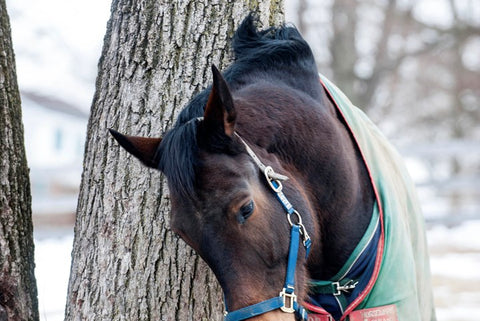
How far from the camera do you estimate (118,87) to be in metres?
2.76

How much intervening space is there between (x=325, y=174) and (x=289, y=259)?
51cm

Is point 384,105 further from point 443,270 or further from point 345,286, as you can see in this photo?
point 345,286

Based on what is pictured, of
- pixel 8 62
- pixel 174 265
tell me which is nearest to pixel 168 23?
pixel 8 62

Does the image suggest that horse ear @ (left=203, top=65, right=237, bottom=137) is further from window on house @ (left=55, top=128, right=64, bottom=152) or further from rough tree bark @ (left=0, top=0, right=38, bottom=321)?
window on house @ (left=55, top=128, right=64, bottom=152)

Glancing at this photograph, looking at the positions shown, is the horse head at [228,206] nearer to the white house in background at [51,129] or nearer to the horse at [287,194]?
the horse at [287,194]

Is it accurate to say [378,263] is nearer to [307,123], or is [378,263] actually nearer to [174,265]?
[307,123]

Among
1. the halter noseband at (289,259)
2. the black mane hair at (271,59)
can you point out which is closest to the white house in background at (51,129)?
the black mane hair at (271,59)

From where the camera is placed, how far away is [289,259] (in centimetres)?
213

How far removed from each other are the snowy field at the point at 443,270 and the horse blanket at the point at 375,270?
7.89ft

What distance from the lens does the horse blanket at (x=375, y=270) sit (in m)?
2.54

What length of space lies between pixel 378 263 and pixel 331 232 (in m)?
0.23

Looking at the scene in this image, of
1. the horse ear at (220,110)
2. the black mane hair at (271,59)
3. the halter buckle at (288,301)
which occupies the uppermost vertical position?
the black mane hair at (271,59)

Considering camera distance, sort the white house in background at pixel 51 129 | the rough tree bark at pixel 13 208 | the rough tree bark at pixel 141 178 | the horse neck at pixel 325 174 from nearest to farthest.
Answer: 1. the horse neck at pixel 325 174
2. the rough tree bark at pixel 13 208
3. the rough tree bark at pixel 141 178
4. the white house in background at pixel 51 129

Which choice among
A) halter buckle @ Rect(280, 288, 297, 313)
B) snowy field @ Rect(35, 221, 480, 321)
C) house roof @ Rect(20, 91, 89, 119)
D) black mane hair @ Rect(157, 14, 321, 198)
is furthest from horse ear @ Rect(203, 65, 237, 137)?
house roof @ Rect(20, 91, 89, 119)
